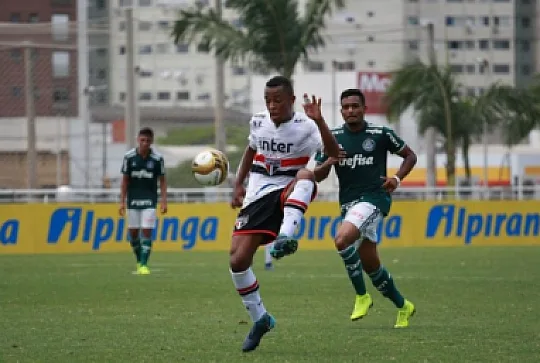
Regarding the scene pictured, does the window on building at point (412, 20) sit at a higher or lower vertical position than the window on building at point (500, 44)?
higher

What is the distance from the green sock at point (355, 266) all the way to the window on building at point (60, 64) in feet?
68.7

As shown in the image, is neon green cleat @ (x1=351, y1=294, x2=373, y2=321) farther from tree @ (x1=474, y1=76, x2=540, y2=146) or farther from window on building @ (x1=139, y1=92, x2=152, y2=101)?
window on building @ (x1=139, y1=92, x2=152, y2=101)

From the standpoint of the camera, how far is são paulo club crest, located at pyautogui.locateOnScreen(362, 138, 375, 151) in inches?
507

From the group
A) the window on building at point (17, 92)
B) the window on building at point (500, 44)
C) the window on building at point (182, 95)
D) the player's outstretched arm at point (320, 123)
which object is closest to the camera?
the player's outstretched arm at point (320, 123)

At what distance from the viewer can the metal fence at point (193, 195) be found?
31.2 metres

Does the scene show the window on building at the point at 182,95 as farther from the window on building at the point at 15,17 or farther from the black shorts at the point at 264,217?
the black shorts at the point at 264,217

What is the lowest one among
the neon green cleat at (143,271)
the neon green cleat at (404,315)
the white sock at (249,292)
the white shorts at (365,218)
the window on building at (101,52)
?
the neon green cleat at (143,271)

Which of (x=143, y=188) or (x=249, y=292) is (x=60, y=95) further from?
(x=249, y=292)

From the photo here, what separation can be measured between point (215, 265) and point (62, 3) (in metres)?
34.5

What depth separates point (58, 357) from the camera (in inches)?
401

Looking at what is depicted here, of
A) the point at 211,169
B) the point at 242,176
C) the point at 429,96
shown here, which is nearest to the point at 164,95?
the point at 429,96

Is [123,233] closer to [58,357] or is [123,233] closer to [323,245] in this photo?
[323,245]

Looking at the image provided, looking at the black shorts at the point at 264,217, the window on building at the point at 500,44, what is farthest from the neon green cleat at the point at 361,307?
the window on building at the point at 500,44

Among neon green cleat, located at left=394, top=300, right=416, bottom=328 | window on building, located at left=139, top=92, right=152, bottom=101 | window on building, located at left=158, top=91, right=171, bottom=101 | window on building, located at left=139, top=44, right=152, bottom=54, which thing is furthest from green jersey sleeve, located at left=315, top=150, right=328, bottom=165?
window on building, located at left=139, top=92, right=152, bottom=101
